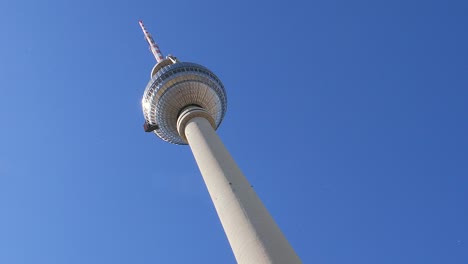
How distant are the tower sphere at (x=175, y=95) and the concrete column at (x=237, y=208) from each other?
7.86 metres

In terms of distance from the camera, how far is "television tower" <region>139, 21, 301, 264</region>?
22484 millimetres

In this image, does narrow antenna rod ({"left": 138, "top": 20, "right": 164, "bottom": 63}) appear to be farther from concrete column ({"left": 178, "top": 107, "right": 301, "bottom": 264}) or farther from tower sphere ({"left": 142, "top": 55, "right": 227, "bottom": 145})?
concrete column ({"left": 178, "top": 107, "right": 301, "bottom": 264})

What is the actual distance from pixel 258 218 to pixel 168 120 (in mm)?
21242

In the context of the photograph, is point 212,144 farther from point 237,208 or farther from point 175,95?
point 175,95

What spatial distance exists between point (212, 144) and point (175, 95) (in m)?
11.9

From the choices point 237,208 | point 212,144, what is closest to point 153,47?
point 212,144

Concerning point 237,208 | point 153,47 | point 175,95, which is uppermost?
point 153,47

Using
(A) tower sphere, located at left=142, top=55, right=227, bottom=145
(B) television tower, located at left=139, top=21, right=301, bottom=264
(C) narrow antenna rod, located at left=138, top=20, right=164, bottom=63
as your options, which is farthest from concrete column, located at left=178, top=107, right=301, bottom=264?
(C) narrow antenna rod, located at left=138, top=20, right=164, bottom=63

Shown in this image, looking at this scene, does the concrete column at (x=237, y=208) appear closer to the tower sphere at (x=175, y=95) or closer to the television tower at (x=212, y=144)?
the television tower at (x=212, y=144)

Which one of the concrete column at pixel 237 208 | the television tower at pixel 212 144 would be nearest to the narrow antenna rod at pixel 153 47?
the television tower at pixel 212 144

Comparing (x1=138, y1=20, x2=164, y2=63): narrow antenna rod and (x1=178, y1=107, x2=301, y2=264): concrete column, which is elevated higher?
(x1=138, y1=20, x2=164, y2=63): narrow antenna rod

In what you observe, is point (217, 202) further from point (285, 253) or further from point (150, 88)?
point (150, 88)

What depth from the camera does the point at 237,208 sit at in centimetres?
2506

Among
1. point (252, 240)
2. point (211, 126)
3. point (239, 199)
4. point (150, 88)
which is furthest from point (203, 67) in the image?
point (252, 240)
